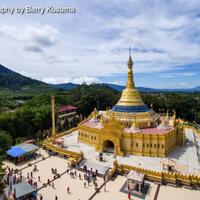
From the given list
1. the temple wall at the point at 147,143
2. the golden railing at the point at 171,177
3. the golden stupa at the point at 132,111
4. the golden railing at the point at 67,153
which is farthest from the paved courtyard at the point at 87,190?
the golden stupa at the point at 132,111

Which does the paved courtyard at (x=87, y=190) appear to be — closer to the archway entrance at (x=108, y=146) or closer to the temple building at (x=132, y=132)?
the temple building at (x=132, y=132)

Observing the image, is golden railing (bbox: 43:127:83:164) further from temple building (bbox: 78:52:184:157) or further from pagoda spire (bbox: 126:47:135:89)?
pagoda spire (bbox: 126:47:135:89)

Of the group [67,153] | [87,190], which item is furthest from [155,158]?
[67,153]

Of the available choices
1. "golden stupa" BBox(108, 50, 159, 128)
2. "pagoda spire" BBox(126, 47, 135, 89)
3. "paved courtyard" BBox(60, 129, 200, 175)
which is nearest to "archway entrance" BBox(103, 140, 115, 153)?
"paved courtyard" BBox(60, 129, 200, 175)

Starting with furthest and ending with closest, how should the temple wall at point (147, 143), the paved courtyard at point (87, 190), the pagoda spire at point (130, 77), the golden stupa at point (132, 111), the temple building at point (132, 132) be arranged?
the pagoda spire at point (130, 77), the golden stupa at point (132, 111), the temple building at point (132, 132), the temple wall at point (147, 143), the paved courtyard at point (87, 190)

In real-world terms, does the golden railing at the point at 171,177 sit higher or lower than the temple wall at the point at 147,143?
lower

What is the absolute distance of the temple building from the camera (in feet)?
109

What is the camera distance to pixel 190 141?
132ft

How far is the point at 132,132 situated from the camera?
34.1 metres

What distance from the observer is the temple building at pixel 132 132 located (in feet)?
109

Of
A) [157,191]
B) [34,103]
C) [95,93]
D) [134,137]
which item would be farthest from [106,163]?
[95,93]

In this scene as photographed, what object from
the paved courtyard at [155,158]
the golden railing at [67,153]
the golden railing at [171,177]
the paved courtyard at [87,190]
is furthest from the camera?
the golden railing at [67,153]

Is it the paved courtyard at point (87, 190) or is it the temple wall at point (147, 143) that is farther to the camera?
the temple wall at point (147, 143)

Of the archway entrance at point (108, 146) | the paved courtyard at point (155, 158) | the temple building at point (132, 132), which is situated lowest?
the paved courtyard at point (155, 158)
